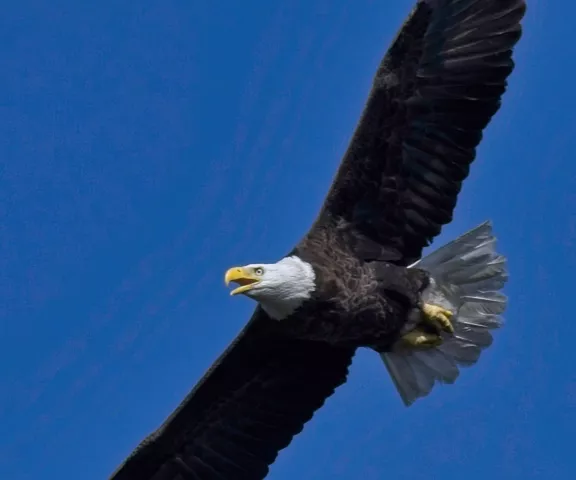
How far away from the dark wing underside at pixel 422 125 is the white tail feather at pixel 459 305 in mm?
240

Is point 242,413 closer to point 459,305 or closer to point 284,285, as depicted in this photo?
point 284,285

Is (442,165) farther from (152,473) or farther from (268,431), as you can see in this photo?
(152,473)

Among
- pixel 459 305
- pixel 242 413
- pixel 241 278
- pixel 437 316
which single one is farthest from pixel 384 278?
pixel 242 413

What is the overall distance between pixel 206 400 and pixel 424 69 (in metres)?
2.99

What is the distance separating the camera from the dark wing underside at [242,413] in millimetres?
12516

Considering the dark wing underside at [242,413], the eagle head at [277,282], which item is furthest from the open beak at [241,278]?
the dark wing underside at [242,413]

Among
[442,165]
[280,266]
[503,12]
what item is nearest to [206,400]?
[280,266]

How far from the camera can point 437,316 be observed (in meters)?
12.1

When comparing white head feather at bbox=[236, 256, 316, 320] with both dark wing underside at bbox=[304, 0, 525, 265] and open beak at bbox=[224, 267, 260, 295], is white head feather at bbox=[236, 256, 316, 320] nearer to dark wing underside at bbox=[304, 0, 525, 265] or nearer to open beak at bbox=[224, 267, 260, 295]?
open beak at bbox=[224, 267, 260, 295]

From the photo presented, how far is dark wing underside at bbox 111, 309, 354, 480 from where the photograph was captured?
1252 cm

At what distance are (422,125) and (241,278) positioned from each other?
1.70 metres

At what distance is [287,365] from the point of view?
12.6 m

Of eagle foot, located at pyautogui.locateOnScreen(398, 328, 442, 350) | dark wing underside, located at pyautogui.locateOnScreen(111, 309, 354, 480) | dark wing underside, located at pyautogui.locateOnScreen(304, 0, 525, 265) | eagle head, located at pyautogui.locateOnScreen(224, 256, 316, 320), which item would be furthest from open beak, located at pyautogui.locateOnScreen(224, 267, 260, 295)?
eagle foot, located at pyautogui.locateOnScreen(398, 328, 442, 350)

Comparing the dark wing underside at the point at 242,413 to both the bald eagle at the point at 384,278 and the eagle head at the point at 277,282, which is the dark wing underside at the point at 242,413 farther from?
the eagle head at the point at 277,282
